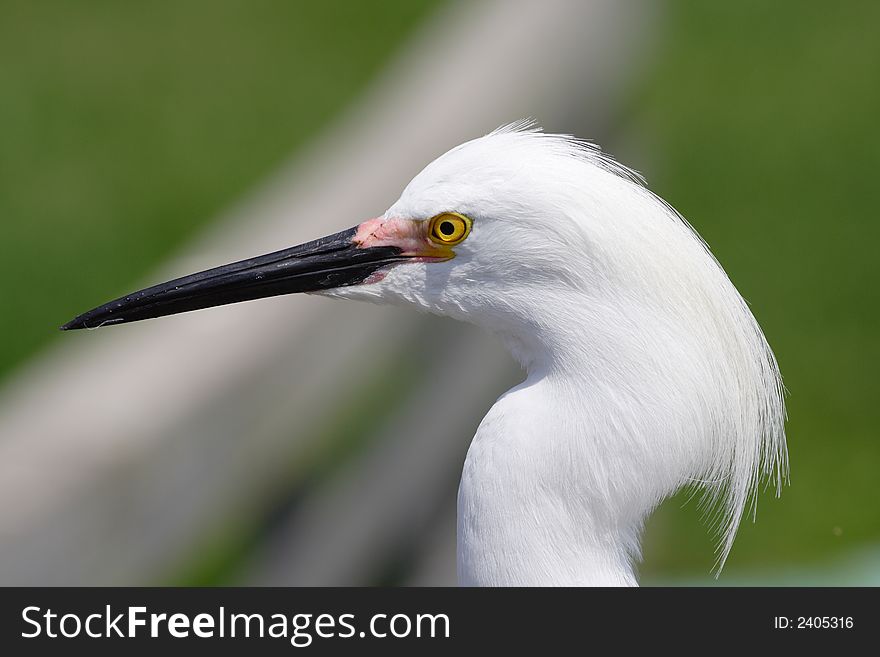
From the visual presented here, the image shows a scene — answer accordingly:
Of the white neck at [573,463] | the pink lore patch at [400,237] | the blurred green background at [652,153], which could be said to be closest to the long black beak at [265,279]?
the pink lore patch at [400,237]

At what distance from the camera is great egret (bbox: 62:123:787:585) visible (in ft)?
5.09

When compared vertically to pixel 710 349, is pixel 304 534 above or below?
above

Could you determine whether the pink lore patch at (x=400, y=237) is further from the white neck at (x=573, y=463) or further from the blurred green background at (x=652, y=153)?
the blurred green background at (x=652, y=153)

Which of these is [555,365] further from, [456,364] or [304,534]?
[456,364]

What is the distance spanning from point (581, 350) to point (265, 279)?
1.57ft

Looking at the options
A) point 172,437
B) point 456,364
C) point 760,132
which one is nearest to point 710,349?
point 172,437

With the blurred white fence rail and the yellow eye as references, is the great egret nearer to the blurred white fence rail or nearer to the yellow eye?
the yellow eye

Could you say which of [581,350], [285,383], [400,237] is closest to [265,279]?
[400,237]

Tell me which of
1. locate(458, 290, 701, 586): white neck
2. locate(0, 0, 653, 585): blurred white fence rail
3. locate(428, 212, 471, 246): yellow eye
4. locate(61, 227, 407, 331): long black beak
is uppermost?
locate(0, 0, 653, 585): blurred white fence rail

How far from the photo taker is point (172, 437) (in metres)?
2.24

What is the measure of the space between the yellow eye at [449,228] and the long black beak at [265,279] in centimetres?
8

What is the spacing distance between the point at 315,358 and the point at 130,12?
13.9ft

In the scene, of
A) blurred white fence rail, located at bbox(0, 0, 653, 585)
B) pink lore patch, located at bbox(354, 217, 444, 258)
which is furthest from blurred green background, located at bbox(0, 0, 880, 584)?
pink lore patch, located at bbox(354, 217, 444, 258)

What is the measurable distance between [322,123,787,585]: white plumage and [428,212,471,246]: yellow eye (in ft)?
0.05
